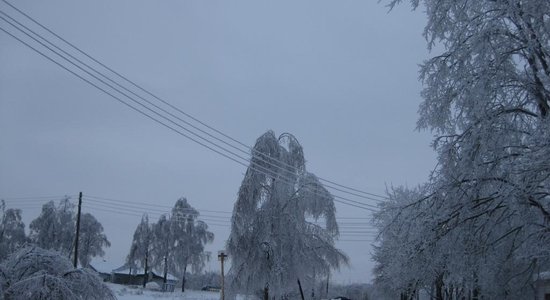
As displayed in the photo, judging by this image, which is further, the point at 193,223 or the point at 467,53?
the point at 193,223

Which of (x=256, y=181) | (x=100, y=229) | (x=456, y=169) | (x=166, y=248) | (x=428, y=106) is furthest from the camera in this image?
(x=100, y=229)

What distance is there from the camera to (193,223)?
64625 millimetres

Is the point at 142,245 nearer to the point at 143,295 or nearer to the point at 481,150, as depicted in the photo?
the point at 143,295

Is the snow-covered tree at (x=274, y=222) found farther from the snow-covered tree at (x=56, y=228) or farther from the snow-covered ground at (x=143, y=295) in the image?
the snow-covered tree at (x=56, y=228)

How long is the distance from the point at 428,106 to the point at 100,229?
64.5 metres

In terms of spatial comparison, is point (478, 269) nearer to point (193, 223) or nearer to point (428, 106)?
point (428, 106)

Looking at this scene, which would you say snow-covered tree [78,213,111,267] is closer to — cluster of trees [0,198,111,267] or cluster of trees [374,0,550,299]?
cluster of trees [0,198,111,267]

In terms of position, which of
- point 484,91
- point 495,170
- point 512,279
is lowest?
point 512,279

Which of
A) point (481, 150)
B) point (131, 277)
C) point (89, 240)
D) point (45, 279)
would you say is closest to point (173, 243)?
point (89, 240)

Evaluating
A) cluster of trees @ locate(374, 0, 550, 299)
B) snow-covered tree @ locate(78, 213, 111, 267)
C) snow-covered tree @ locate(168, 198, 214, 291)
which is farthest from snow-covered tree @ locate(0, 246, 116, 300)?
snow-covered tree @ locate(78, 213, 111, 267)

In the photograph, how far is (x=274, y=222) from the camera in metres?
20.8

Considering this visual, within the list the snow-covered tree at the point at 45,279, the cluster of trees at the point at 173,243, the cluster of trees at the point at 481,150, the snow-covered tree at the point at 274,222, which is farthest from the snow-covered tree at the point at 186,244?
the cluster of trees at the point at 481,150

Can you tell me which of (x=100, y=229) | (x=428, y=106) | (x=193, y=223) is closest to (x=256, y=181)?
(x=428, y=106)

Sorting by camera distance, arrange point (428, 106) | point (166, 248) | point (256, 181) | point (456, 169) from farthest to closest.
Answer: point (166, 248), point (256, 181), point (428, 106), point (456, 169)
